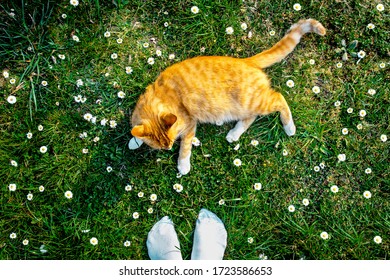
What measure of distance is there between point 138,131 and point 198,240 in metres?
0.97

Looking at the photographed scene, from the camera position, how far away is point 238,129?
2.79 metres

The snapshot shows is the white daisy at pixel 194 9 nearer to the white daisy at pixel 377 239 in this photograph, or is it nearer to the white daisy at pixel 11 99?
the white daisy at pixel 11 99

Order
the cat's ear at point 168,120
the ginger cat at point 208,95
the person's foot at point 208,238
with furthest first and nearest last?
the person's foot at point 208,238
the ginger cat at point 208,95
the cat's ear at point 168,120

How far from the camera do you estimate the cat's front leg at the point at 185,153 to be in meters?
2.72

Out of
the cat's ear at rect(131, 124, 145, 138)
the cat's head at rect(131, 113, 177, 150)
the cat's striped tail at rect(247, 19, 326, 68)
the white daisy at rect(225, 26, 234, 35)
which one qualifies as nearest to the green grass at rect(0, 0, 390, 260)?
the white daisy at rect(225, 26, 234, 35)

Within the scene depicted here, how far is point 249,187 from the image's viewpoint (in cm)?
281

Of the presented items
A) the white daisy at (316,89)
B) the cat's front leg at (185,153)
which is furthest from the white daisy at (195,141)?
the white daisy at (316,89)

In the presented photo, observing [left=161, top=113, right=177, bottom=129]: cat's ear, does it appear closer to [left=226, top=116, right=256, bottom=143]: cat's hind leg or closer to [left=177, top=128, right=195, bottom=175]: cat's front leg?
[left=177, top=128, right=195, bottom=175]: cat's front leg

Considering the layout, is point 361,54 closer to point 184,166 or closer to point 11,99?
point 184,166

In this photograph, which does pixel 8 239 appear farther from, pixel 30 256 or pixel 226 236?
pixel 226 236

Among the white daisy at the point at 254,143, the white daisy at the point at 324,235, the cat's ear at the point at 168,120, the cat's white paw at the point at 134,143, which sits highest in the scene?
the cat's ear at the point at 168,120

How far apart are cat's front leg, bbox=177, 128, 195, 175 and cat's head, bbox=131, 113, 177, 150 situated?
0.22m

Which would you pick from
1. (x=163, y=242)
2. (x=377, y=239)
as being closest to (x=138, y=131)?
(x=163, y=242)

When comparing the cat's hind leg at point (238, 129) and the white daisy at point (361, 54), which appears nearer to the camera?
the cat's hind leg at point (238, 129)
